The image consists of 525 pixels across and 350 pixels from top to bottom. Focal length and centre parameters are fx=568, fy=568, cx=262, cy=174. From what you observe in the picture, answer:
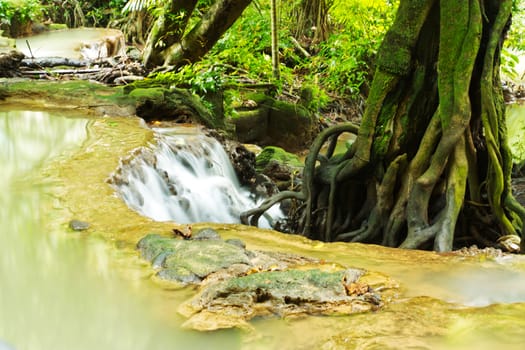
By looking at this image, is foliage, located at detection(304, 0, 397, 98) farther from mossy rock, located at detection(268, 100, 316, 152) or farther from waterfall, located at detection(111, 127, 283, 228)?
waterfall, located at detection(111, 127, 283, 228)

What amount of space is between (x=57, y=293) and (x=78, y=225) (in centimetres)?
98

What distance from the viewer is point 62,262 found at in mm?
3938

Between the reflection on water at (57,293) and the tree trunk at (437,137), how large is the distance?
10.2 feet

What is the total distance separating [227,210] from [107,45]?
1393 cm

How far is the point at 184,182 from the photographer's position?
7.70 metres

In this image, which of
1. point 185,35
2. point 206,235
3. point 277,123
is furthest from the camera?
point 277,123

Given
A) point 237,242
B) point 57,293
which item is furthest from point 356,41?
point 57,293

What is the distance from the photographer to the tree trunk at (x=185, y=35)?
11.1m

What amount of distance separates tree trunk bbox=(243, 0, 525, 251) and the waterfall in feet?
6.15

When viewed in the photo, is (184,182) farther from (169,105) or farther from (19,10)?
(19,10)

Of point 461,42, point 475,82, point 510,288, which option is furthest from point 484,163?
point 510,288

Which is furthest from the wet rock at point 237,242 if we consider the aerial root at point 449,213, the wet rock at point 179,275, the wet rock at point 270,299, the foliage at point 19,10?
the foliage at point 19,10

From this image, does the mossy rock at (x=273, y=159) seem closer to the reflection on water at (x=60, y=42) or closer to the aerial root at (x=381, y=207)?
the aerial root at (x=381, y=207)

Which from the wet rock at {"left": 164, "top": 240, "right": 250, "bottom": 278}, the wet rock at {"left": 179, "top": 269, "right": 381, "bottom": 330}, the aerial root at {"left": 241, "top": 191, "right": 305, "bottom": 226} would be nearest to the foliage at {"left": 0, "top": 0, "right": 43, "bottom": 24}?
the aerial root at {"left": 241, "top": 191, "right": 305, "bottom": 226}
